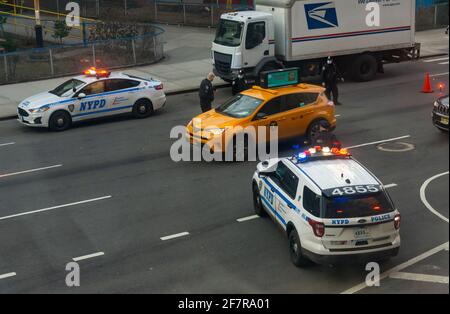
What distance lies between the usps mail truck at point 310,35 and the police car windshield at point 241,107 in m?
6.56

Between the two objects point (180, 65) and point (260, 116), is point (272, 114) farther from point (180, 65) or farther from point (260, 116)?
point (180, 65)

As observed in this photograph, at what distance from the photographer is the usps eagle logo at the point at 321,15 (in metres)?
24.9

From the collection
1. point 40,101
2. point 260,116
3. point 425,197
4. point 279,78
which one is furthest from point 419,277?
point 40,101

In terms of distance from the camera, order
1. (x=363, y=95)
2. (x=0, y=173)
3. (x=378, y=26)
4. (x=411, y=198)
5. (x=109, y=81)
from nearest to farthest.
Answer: (x=411, y=198) → (x=0, y=173) → (x=109, y=81) → (x=363, y=95) → (x=378, y=26)

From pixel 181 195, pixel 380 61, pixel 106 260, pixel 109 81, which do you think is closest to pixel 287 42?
pixel 380 61

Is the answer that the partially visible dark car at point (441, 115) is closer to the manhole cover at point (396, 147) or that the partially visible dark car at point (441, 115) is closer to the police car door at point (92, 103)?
the manhole cover at point (396, 147)

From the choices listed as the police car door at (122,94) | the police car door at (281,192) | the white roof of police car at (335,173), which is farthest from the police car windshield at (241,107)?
the white roof of police car at (335,173)

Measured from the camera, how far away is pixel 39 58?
91.2 feet

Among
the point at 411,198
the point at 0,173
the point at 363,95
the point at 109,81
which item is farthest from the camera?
the point at 363,95

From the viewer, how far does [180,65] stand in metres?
30.1

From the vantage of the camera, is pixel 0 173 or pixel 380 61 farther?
pixel 380 61

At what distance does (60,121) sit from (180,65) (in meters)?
9.74

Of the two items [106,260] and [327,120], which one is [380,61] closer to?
[327,120]

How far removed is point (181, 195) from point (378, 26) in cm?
1371
